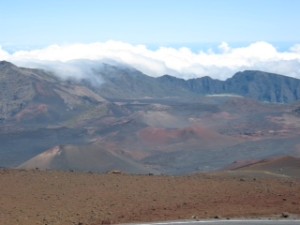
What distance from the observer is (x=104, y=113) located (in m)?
133

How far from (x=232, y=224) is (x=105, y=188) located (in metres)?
8.46

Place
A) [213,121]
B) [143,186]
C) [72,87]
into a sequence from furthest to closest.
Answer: [72,87]
[213,121]
[143,186]

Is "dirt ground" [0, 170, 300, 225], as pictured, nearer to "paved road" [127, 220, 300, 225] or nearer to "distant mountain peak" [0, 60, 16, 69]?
"paved road" [127, 220, 300, 225]

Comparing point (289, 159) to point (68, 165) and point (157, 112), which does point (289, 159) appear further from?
point (157, 112)

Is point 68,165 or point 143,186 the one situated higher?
point 143,186

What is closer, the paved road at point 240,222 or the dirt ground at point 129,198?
the paved road at point 240,222

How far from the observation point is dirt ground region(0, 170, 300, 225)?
20.1 m

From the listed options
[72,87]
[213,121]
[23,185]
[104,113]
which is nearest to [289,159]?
[23,185]

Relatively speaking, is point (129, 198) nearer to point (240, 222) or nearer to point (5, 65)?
point (240, 222)

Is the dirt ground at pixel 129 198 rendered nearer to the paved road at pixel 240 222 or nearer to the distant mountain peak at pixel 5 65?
the paved road at pixel 240 222

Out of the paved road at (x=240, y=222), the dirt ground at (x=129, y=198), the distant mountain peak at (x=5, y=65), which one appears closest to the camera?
the paved road at (x=240, y=222)

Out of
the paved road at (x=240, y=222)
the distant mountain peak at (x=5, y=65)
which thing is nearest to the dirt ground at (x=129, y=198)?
the paved road at (x=240, y=222)

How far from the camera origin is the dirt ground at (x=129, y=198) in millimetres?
20078

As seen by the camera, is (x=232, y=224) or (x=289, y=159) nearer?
(x=232, y=224)
